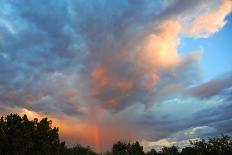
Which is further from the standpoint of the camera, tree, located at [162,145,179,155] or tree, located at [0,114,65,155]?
tree, located at [162,145,179,155]

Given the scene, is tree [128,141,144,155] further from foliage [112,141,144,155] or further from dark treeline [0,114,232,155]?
dark treeline [0,114,232,155]

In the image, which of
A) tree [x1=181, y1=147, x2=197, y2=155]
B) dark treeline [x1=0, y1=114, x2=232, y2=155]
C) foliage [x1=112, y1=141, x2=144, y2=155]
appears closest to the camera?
dark treeline [x1=0, y1=114, x2=232, y2=155]

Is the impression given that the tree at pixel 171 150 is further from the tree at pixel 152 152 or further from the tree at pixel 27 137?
the tree at pixel 27 137

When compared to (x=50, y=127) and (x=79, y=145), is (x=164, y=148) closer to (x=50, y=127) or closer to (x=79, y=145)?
(x=79, y=145)

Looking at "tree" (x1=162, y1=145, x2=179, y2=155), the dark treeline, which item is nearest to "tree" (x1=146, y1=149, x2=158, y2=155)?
"tree" (x1=162, y1=145, x2=179, y2=155)

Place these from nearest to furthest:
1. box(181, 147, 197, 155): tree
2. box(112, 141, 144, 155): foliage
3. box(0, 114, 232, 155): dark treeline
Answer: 1. box(0, 114, 232, 155): dark treeline
2. box(181, 147, 197, 155): tree
3. box(112, 141, 144, 155): foliage

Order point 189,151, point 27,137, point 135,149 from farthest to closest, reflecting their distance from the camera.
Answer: point 135,149
point 189,151
point 27,137

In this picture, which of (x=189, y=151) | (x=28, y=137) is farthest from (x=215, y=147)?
(x=28, y=137)

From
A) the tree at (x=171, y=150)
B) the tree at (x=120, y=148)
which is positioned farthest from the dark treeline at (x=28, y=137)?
the tree at (x=171, y=150)

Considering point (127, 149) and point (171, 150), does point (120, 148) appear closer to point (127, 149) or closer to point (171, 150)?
point (127, 149)

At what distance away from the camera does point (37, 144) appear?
73312 mm

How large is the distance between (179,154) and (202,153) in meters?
10.6

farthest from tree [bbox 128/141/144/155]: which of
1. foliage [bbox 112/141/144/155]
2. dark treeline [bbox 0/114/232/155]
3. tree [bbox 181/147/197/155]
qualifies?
dark treeline [bbox 0/114/232/155]

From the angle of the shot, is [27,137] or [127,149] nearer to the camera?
[27,137]
